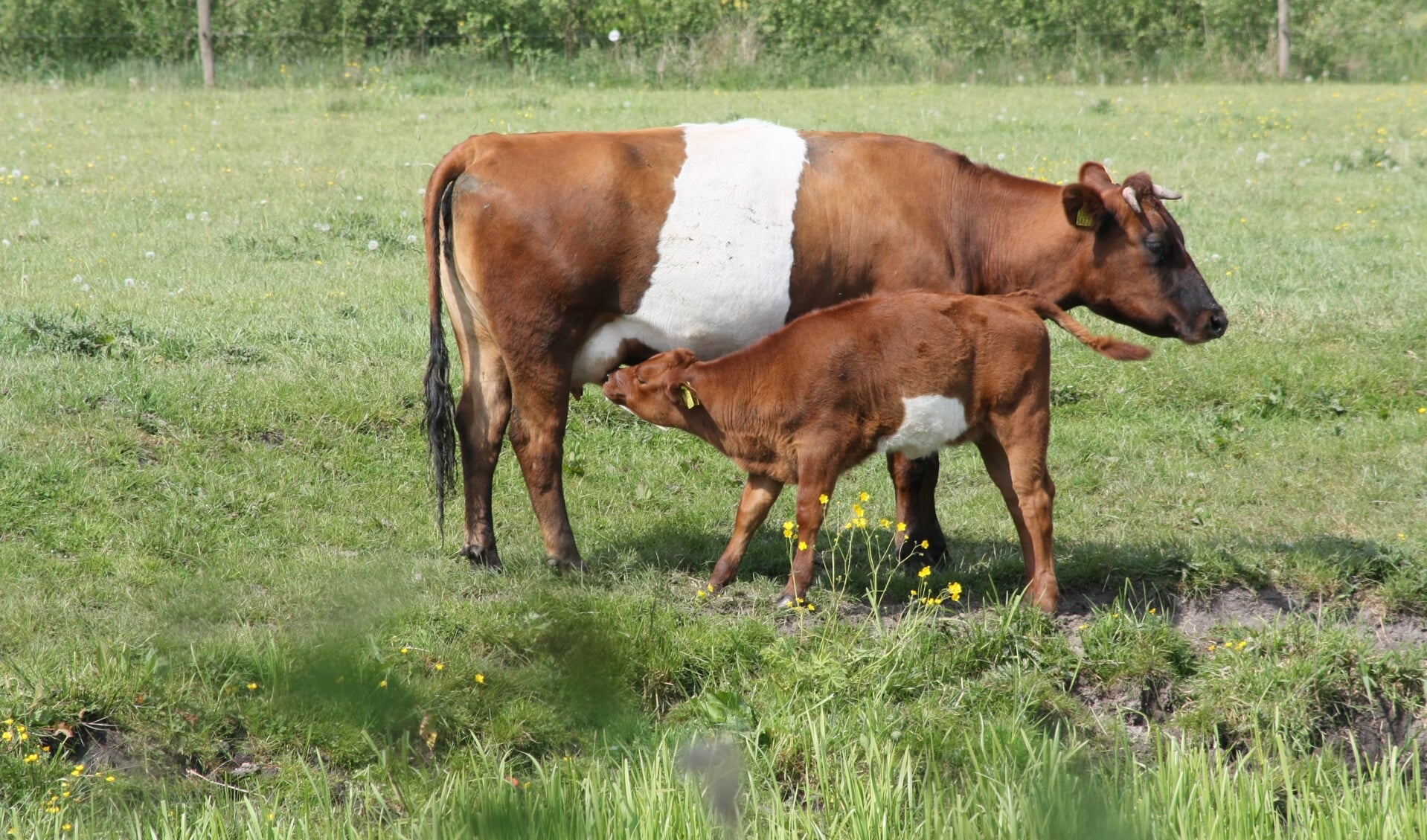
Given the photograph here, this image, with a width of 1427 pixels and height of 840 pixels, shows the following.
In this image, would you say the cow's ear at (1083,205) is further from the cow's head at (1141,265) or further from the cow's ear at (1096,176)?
the cow's ear at (1096,176)

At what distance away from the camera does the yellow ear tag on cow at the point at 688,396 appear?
605 centimetres

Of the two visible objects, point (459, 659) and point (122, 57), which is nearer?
point (459, 659)

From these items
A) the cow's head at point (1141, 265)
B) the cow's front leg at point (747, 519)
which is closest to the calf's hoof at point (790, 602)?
the cow's front leg at point (747, 519)

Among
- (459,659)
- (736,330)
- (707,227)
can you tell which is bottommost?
(459,659)

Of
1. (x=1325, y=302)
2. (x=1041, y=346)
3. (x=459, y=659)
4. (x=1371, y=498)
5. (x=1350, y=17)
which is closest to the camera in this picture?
(x=459, y=659)

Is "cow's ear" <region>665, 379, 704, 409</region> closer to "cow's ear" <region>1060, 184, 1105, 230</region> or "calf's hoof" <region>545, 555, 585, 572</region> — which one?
"calf's hoof" <region>545, 555, 585, 572</region>

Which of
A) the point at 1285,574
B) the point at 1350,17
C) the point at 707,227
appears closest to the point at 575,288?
the point at 707,227

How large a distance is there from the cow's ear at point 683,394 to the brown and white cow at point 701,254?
0.34m

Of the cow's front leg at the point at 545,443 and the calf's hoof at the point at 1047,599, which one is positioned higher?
the cow's front leg at the point at 545,443

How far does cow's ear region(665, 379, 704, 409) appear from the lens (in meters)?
6.07

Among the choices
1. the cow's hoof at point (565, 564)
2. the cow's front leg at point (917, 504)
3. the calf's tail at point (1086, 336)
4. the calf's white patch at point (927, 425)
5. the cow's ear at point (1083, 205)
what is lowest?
the cow's hoof at point (565, 564)

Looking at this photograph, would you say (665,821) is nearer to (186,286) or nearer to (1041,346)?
(1041,346)

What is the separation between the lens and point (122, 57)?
76.2ft

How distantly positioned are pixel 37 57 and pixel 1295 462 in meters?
20.7
